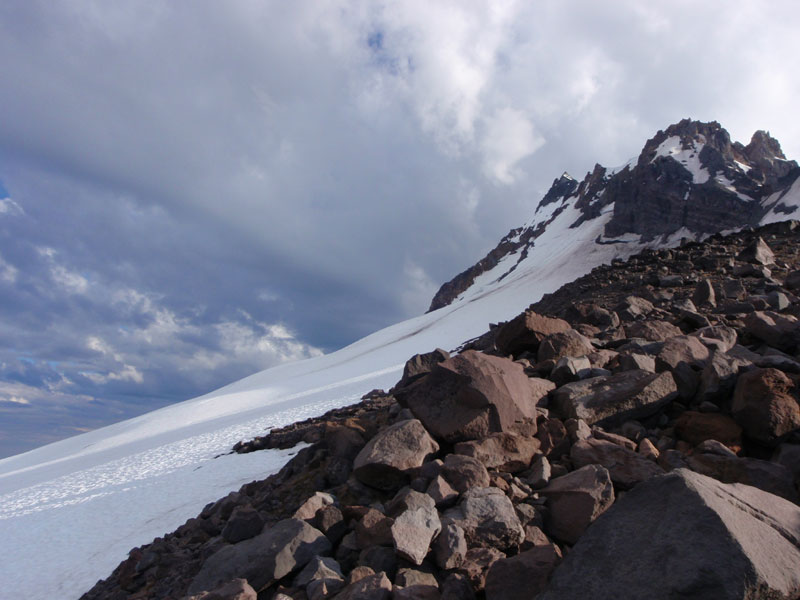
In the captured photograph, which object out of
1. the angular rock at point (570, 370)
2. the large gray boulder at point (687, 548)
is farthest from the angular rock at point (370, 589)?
the angular rock at point (570, 370)

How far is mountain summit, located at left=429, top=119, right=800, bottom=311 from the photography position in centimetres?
6581

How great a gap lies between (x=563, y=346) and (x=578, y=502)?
12.5 feet

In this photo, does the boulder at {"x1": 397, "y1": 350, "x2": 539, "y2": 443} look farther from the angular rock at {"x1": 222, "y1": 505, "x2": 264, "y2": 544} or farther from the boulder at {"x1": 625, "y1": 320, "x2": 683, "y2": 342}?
the boulder at {"x1": 625, "y1": 320, "x2": 683, "y2": 342}

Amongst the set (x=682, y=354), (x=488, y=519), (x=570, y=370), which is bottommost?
(x=488, y=519)

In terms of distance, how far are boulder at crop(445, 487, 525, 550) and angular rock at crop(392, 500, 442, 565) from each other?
0.19m

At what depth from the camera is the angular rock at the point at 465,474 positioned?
4.95 m

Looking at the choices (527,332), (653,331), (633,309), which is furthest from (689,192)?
(527,332)

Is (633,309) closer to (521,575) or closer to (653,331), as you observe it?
(653,331)

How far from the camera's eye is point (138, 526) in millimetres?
11594

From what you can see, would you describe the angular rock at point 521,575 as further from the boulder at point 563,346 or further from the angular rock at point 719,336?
the angular rock at point 719,336

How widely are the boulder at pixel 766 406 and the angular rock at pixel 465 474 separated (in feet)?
9.86

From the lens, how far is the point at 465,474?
502 cm

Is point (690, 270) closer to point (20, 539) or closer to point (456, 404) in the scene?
point (456, 404)

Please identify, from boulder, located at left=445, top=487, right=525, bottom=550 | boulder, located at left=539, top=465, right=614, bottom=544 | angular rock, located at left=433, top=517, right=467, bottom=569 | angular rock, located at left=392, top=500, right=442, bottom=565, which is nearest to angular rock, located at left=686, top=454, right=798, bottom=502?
boulder, located at left=539, top=465, right=614, bottom=544
